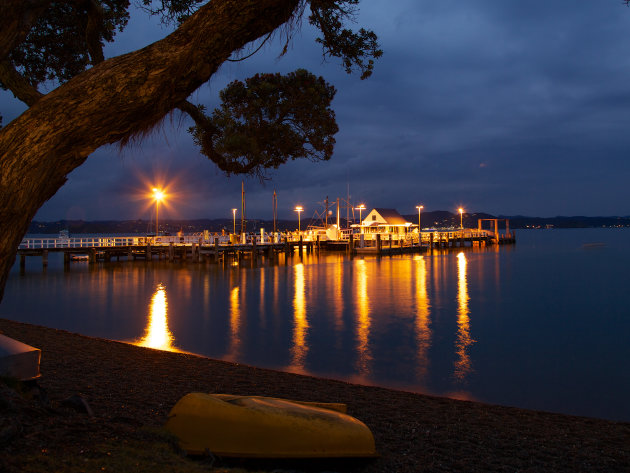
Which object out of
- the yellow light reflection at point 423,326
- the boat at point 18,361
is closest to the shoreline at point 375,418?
the boat at point 18,361

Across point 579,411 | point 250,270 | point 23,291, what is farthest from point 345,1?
point 250,270

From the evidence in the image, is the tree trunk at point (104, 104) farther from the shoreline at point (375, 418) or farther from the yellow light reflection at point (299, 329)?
the yellow light reflection at point (299, 329)

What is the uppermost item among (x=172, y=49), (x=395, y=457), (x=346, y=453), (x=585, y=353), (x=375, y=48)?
(x=375, y=48)

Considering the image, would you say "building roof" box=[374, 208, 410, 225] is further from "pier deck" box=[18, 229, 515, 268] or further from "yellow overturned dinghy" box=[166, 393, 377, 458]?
"yellow overturned dinghy" box=[166, 393, 377, 458]

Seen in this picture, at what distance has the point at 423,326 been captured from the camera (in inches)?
766

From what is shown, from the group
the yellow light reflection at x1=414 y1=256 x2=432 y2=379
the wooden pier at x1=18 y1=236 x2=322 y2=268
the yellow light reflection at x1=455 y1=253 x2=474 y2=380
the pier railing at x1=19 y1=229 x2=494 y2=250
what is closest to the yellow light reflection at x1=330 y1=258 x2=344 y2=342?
the yellow light reflection at x1=414 y1=256 x2=432 y2=379

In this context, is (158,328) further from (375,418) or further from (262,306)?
(375,418)

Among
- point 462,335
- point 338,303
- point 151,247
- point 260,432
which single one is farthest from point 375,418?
point 151,247

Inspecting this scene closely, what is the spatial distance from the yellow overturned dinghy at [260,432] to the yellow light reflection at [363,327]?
25.5ft

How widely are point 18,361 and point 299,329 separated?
13832mm

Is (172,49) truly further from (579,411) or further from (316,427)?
(579,411)

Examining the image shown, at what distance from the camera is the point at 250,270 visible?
42.6 metres

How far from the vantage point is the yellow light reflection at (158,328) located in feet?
50.6

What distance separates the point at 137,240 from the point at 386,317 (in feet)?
115
